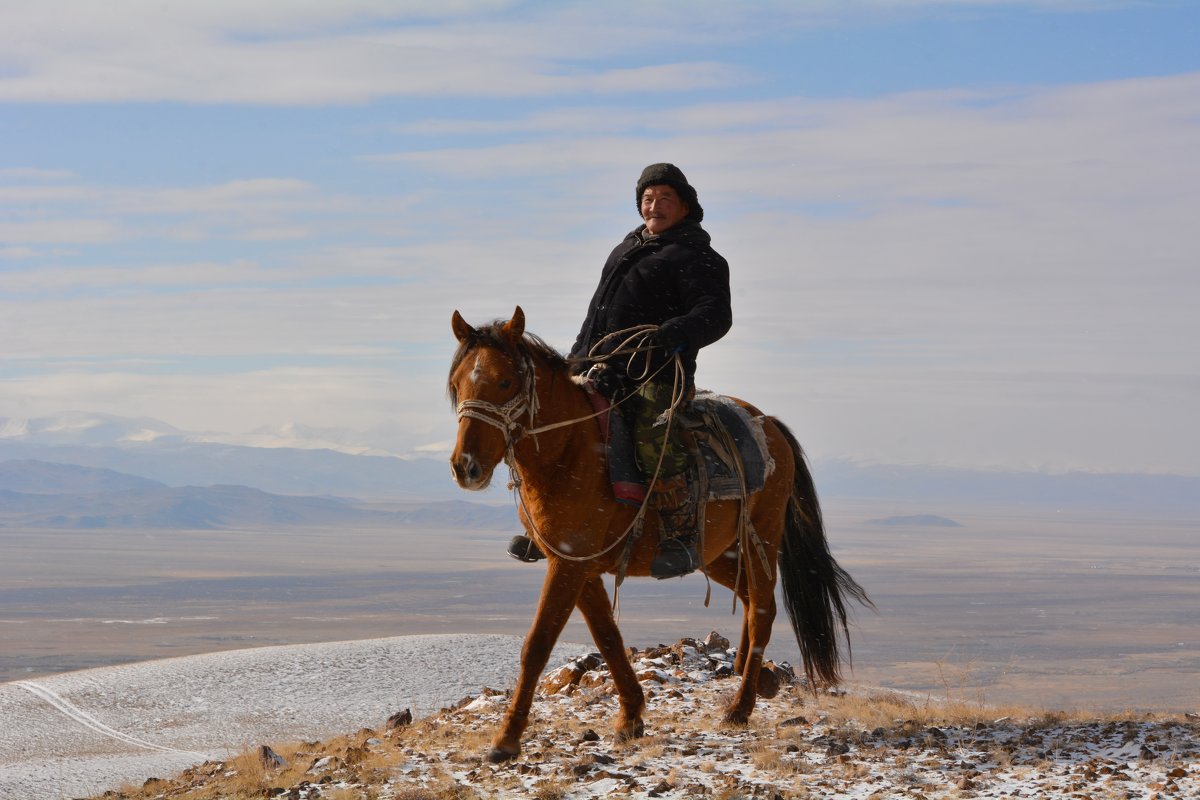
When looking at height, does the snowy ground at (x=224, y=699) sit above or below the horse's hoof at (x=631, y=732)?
below

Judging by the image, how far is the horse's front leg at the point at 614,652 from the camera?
8.55m

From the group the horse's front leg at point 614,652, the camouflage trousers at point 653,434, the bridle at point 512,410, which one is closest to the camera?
the bridle at point 512,410

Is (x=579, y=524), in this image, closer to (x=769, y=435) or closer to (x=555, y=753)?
(x=555, y=753)

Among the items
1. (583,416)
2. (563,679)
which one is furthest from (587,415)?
(563,679)

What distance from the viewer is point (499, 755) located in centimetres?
777

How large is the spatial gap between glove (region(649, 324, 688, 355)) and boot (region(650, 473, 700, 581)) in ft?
2.91

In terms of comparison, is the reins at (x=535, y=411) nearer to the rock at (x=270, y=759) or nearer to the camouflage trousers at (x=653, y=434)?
the camouflage trousers at (x=653, y=434)

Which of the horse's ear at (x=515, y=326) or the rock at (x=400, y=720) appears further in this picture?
the rock at (x=400, y=720)

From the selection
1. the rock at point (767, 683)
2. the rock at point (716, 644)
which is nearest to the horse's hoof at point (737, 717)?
the rock at point (767, 683)

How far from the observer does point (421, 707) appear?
18.5m

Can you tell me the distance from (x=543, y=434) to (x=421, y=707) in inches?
471

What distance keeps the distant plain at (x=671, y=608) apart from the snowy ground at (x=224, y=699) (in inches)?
654

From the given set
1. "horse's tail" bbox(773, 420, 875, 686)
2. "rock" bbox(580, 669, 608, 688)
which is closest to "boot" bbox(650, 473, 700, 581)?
"horse's tail" bbox(773, 420, 875, 686)

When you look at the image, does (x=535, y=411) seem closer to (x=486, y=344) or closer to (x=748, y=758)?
(x=486, y=344)
